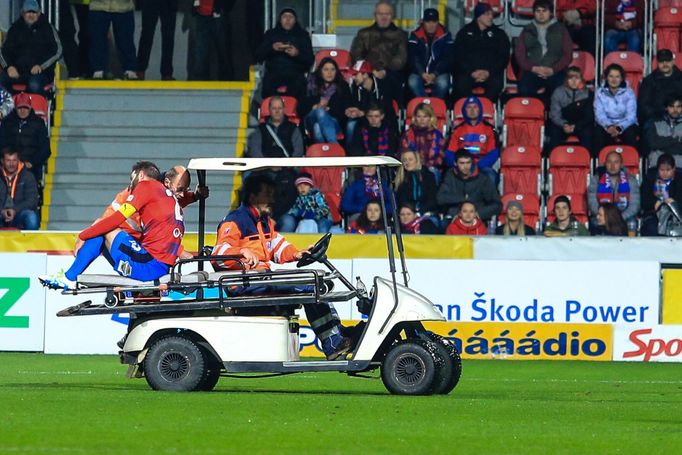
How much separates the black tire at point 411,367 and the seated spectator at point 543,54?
10.9m

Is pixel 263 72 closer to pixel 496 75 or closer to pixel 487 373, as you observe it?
pixel 496 75

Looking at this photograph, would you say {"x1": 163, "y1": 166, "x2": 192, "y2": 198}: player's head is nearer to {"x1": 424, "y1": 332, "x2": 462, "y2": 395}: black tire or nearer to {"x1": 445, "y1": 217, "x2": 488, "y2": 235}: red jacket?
{"x1": 424, "y1": 332, "x2": 462, "y2": 395}: black tire

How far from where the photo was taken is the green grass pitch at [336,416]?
9.70m

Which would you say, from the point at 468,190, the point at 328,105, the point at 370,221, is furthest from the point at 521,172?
the point at 370,221

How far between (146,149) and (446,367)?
11.7 metres

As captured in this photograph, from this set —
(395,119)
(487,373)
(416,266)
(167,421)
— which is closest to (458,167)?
(395,119)

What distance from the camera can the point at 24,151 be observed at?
76.5ft

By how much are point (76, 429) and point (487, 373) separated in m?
7.08

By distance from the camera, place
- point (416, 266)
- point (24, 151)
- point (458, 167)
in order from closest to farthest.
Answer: point (416, 266) → point (458, 167) → point (24, 151)

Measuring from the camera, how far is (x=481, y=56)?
919 inches

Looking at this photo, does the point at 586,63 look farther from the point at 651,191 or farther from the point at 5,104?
the point at 5,104

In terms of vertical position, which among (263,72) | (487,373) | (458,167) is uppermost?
(263,72)

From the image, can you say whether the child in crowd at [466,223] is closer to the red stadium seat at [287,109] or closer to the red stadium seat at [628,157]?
the red stadium seat at [628,157]

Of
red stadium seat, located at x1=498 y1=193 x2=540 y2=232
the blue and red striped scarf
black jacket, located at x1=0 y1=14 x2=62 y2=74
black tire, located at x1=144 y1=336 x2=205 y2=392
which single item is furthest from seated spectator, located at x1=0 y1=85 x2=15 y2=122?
black tire, located at x1=144 y1=336 x2=205 y2=392
